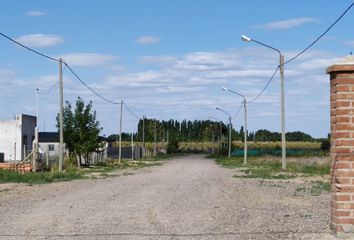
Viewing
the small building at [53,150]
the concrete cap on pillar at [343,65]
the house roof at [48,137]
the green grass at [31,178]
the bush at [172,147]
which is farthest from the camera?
the bush at [172,147]

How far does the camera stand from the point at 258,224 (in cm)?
1261

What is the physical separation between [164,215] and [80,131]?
36.6m

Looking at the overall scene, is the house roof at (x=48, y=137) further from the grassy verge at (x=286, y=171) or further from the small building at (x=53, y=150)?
the grassy verge at (x=286, y=171)

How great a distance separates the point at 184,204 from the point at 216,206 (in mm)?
978

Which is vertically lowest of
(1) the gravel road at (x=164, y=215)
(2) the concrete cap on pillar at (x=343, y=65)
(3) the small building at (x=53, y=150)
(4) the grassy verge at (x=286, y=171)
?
(1) the gravel road at (x=164, y=215)

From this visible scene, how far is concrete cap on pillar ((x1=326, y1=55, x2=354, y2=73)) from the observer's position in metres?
9.39

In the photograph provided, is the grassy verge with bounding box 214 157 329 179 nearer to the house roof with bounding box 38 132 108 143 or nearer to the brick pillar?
the brick pillar

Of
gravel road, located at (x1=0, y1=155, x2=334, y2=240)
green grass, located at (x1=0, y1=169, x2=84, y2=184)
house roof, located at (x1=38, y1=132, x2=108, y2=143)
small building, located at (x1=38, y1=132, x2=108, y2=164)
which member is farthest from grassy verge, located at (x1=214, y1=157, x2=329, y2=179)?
house roof, located at (x1=38, y1=132, x2=108, y2=143)

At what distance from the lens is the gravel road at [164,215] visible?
37.1ft

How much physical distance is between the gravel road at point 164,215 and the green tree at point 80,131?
90.1ft

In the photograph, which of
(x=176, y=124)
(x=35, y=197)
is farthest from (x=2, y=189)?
(x=176, y=124)

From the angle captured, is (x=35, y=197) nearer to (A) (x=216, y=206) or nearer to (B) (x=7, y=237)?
(A) (x=216, y=206)

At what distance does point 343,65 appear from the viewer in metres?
9.43

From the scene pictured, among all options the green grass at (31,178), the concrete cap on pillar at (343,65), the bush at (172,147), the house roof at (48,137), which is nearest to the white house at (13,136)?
the house roof at (48,137)
